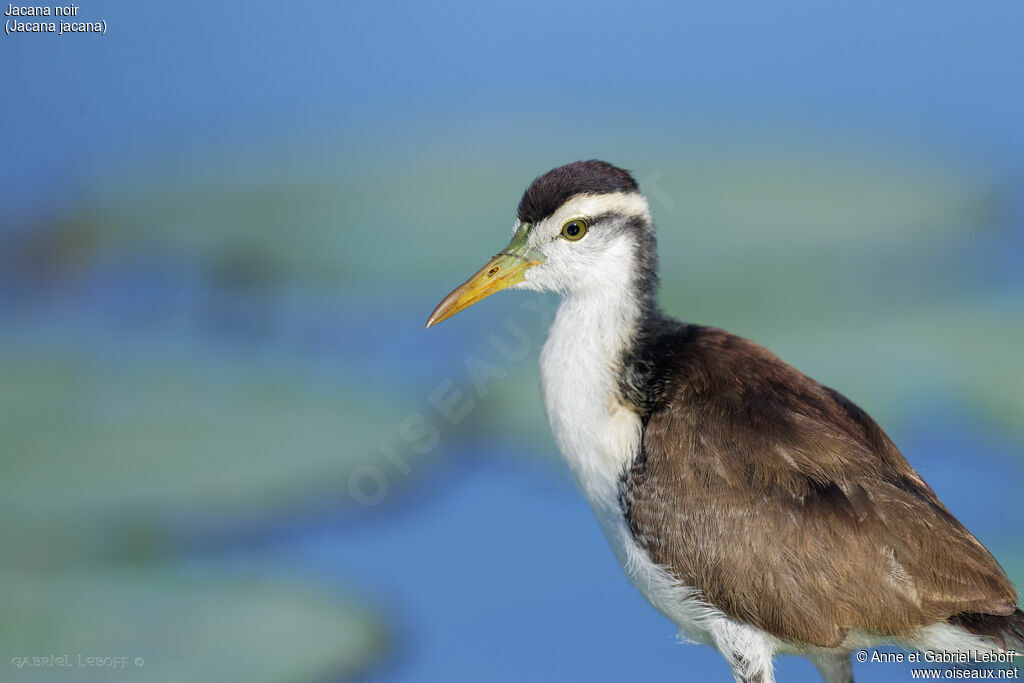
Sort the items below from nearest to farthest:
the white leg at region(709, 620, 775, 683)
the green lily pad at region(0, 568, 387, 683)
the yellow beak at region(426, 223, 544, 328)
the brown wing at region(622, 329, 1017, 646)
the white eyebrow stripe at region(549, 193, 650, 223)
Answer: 1. the brown wing at region(622, 329, 1017, 646)
2. the white leg at region(709, 620, 775, 683)
3. the white eyebrow stripe at region(549, 193, 650, 223)
4. the yellow beak at region(426, 223, 544, 328)
5. the green lily pad at region(0, 568, 387, 683)

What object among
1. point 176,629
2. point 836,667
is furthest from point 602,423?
point 176,629

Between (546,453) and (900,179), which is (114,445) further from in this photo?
(900,179)

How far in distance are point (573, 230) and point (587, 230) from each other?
58 millimetres

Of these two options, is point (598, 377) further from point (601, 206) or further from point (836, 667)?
point (836, 667)

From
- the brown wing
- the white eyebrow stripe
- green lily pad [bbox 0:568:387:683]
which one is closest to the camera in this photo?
the brown wing

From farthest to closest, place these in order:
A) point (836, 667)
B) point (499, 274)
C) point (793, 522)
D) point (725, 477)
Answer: point (499, 274), point (836, 667), point (725, 477), point (793, 522)

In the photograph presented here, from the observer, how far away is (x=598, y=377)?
4.32 metres

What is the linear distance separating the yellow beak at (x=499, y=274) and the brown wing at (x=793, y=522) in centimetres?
73

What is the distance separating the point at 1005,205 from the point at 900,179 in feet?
2.36

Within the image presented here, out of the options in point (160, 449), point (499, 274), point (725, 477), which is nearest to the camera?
point (725, 477)

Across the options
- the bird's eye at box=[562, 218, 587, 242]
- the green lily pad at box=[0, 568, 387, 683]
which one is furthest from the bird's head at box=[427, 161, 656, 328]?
the green lily pad at box=[0, 568, 387, 683]

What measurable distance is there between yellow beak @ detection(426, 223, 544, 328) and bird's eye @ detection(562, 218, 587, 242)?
0.41ft

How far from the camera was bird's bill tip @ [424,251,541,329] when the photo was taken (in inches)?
180

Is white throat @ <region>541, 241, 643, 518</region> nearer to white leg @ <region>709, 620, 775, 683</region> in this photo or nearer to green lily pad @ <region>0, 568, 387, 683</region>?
white leg @ <region>709, 620, 775, 683</region>
